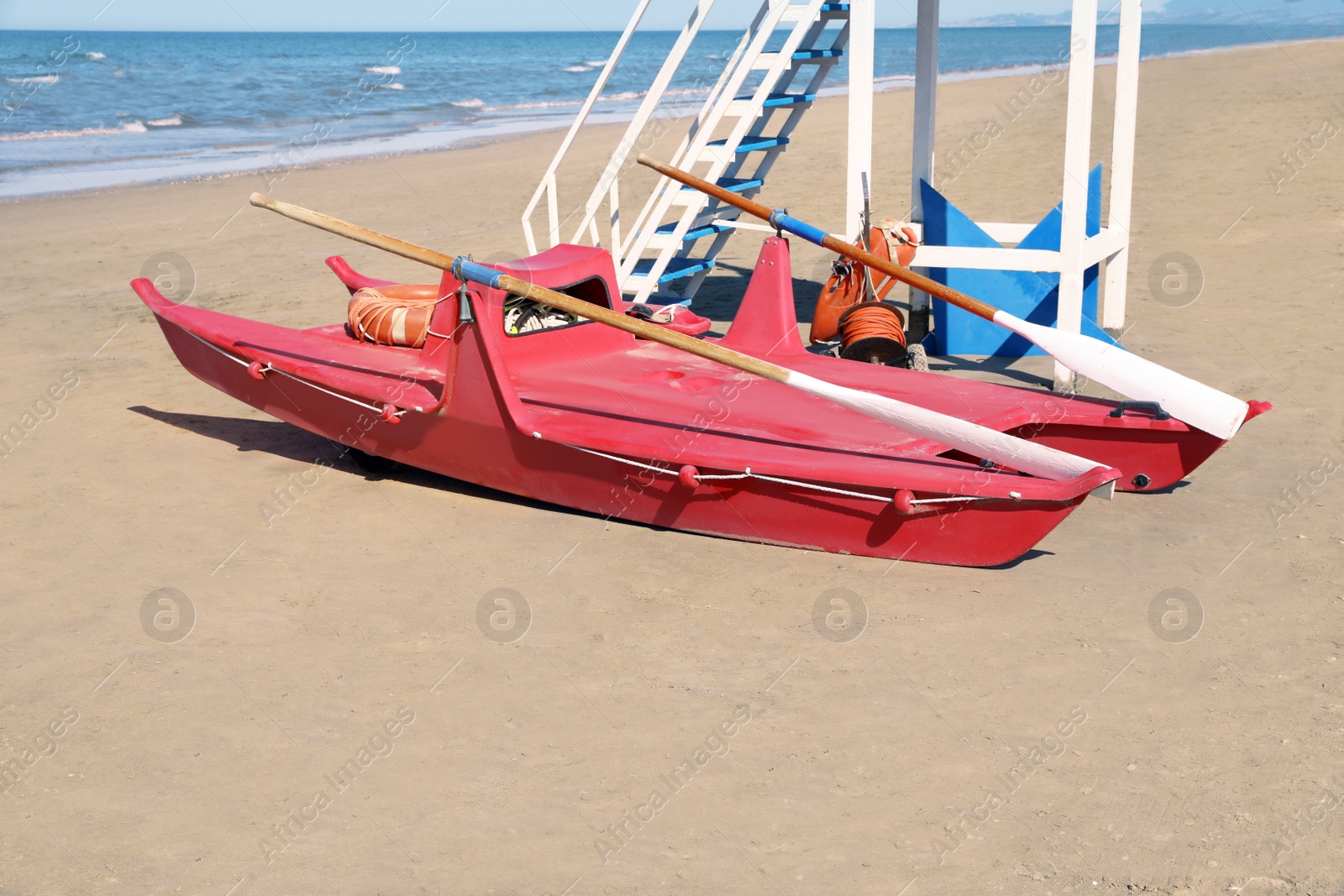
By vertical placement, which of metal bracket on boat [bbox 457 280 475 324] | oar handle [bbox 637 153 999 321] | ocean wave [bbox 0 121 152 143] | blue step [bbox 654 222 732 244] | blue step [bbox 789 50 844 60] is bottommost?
ocean wave [bbox 0 121 152 143]

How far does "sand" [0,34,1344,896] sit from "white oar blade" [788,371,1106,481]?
1.86 ft

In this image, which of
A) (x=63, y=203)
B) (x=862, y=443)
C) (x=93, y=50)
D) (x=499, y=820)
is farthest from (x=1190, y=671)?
(x=93, y=50)

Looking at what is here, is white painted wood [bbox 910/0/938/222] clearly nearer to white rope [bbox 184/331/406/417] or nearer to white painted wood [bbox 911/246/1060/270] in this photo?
white painted wood [bbox 911/246/1060/270]

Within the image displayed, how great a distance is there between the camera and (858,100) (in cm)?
819

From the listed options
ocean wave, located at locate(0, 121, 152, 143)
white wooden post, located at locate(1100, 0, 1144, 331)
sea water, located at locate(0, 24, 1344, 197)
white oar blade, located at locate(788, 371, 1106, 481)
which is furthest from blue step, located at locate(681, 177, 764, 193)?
ocean wave, located at locate(0, 121, 152, 143)

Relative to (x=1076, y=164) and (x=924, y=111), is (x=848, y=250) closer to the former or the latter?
(x=1076, y=164)

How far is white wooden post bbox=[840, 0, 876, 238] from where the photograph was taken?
8055 mm

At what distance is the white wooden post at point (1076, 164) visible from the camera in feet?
23.5

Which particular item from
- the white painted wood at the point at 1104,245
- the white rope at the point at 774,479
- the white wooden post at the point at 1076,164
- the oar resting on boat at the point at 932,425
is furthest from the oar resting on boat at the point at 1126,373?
A: the white painted wood at the point at 1104,245

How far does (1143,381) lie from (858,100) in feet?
10.9

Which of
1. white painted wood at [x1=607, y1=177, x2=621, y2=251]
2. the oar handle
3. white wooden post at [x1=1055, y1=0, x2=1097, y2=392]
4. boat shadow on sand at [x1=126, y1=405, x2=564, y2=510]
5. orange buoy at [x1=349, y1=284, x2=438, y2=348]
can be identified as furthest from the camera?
white painted wood at [x1=607, y1=177, x2=621, y2=251]

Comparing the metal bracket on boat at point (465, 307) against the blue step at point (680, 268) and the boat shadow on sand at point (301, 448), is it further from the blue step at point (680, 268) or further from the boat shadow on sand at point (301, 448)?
the blue step at point (680, 268)

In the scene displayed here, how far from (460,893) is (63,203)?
1607 cm

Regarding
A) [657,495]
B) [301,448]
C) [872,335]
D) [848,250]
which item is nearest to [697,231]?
[872,335]
